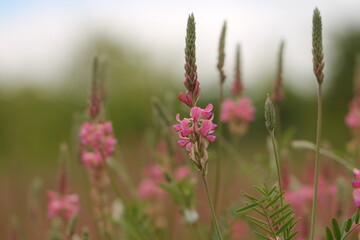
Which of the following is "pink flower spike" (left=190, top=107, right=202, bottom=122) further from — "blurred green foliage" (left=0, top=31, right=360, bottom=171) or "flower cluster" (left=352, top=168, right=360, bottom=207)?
"blurred green foliage" (left=0, top=31, right=360, bottom=171)

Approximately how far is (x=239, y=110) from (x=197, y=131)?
1109 millimetres

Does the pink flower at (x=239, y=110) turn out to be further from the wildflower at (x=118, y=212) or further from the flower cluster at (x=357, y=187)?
the flower cluster at (x=357, y=187)

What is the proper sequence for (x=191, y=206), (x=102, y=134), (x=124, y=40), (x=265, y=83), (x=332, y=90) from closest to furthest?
(x=102, y=134), (x=191, y=206), (x=332, y=90), (x=265, y=83), (x=124, y=40)

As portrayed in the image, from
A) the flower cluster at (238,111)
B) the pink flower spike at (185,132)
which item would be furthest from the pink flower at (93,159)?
the pink flower spike at (185,132)

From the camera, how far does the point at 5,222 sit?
3512 millimetres

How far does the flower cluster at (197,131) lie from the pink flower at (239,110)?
42.5 inches

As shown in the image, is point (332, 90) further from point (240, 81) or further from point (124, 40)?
point (240, 81)

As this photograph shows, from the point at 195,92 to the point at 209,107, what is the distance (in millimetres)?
49

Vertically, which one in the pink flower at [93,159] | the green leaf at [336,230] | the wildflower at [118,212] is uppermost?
the green leaf at [336,230]

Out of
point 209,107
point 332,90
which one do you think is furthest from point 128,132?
point 209,107

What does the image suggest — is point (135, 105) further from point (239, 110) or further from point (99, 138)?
point (99, 138)

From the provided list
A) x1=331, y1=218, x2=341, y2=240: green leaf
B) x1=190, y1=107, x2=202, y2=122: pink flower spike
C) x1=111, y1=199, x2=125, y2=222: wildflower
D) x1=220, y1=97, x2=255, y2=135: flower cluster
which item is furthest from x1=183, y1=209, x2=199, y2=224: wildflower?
x1=190, y1=107, x2=202, y2=122: pink flower spike

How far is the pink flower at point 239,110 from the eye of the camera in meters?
1.96

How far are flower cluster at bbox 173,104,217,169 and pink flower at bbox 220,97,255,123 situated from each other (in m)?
1.08
